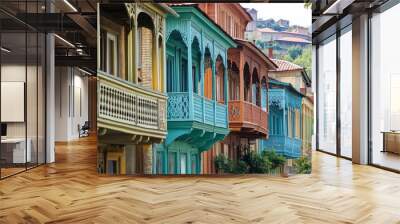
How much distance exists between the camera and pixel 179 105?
6211 mm

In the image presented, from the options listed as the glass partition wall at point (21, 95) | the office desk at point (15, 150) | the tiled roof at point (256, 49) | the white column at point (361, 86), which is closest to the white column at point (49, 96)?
the glass partition wall at point (21, 95)

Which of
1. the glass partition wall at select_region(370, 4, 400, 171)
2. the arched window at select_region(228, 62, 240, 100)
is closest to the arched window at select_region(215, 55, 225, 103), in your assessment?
the arched window at select_region(228, 62, 240, 100)

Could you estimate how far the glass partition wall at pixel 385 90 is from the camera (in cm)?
732

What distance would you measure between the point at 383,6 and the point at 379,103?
1732mm

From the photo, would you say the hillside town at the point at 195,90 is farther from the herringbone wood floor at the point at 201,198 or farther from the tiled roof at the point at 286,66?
the herringbone wood floor at the point at 201,198

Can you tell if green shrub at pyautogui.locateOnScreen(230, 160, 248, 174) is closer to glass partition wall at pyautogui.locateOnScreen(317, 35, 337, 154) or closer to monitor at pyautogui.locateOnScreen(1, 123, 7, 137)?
monitor at pyautogui.locateOnScreen(1, 123, 7, 137)

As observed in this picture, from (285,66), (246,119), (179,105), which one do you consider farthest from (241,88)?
(179,105)

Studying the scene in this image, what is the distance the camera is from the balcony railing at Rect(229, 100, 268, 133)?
6.32m

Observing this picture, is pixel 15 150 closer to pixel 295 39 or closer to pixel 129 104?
pixel 129 104

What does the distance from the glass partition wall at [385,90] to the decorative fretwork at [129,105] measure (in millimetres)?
3989

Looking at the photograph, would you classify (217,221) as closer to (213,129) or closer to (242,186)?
(242,186)

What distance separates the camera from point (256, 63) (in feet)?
20.8

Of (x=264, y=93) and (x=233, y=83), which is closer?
(x=233, y=83)

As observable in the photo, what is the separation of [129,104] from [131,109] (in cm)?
8
